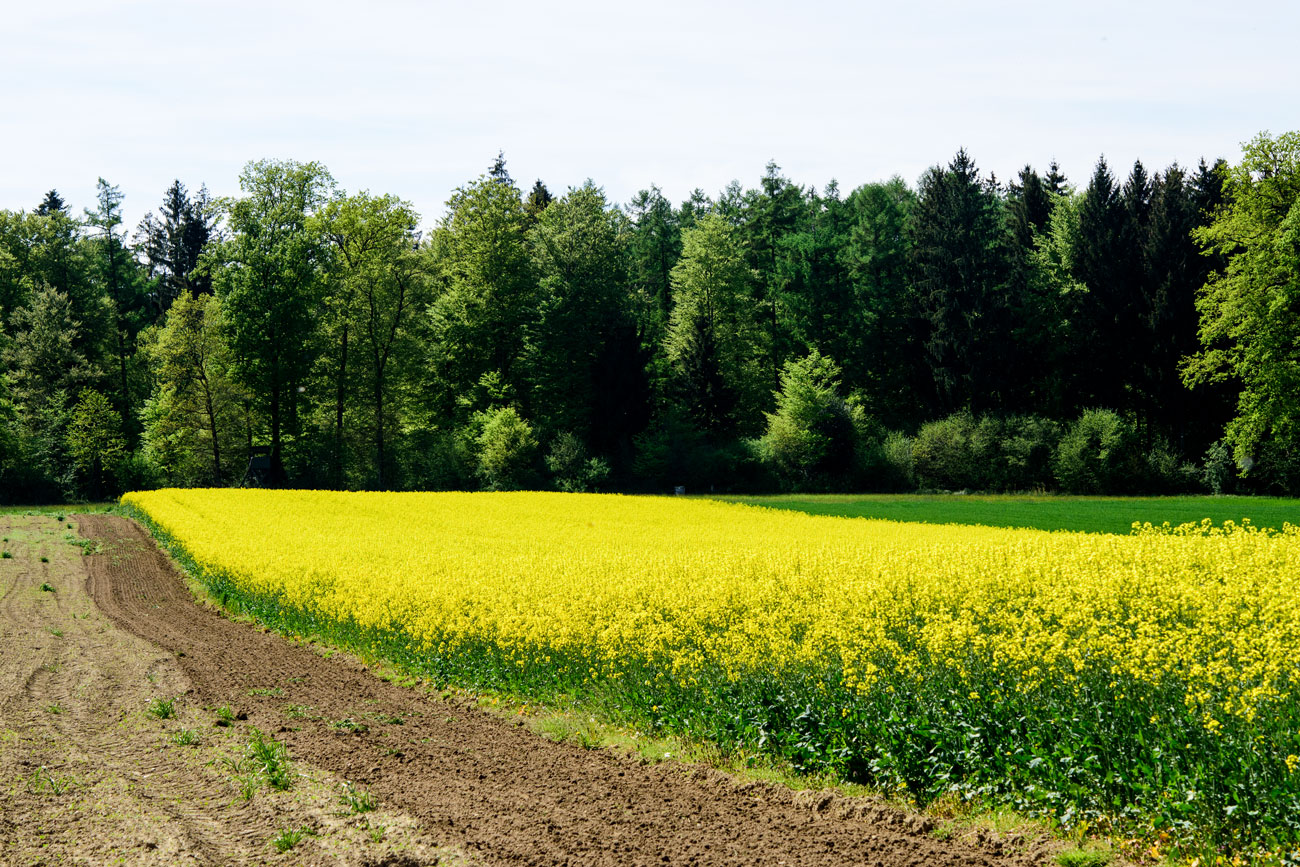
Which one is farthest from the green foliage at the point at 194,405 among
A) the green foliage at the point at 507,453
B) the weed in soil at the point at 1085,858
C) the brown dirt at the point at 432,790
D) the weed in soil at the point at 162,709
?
the weed in soil at the point at 1085,858

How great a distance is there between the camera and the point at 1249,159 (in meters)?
39.3

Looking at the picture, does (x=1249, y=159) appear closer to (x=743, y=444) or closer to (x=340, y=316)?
(x=743, y=444)

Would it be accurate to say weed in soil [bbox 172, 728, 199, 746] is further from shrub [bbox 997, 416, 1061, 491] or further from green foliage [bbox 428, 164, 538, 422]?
green foliage [bbox 428, 164, 538, 422]

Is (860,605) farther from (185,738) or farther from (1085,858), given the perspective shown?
(185,738)

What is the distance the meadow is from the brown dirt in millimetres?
716

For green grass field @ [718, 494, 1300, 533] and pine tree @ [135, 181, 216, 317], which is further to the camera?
pine tree @ [135, 181, 216, 317]

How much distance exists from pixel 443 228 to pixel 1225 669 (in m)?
65.7

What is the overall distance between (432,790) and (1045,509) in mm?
32241

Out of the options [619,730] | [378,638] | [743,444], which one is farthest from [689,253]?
[619,730]

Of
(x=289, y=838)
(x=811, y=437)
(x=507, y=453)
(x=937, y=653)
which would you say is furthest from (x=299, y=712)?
(x=811, y=437)

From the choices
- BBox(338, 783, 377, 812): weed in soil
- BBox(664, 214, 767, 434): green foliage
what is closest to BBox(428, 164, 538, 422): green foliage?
BBox(664, 214, 767, 434): green foliage

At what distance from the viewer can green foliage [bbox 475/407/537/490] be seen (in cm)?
5169

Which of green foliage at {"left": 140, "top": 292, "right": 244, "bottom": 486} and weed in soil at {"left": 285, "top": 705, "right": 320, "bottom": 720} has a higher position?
green foliage at {"left": 140, "top": 292, "right": 244, "bottom": 486}

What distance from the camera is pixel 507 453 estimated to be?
5159cm
